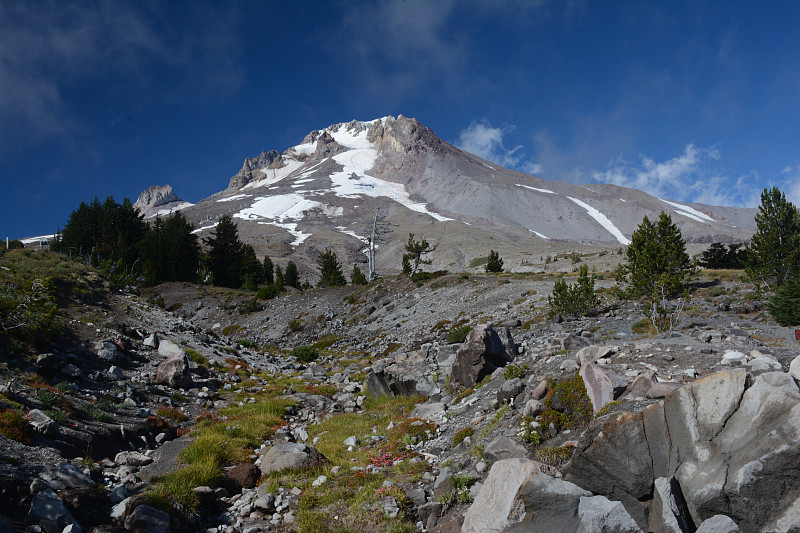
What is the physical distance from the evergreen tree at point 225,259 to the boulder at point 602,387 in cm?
6122

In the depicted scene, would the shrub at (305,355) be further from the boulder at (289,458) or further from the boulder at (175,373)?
the boulder at (289,458)

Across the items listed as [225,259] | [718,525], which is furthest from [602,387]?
[225,259]

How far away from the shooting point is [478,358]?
586 inches

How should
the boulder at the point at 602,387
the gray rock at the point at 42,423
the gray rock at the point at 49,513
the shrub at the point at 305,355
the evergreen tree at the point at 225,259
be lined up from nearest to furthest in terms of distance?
1. the gray rock at the point at 49,513
2. the boulder at the point at 602,387
3. the gray rock at the point at 42,423
4. the shrub at the point at 305,355
5. the evergreen tree at the point at 225,259

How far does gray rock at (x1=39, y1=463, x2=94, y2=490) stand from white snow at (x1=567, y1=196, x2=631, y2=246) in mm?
168774

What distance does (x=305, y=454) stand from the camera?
10305 mm

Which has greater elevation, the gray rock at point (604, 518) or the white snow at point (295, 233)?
the white snow at point (295, 233)

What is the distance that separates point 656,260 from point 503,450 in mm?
22926

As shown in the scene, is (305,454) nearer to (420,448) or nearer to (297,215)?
(420,448)

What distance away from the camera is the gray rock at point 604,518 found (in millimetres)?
5492

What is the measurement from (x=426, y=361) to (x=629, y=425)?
12080 millimetres

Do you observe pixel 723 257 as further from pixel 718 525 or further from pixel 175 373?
pixel 175 373

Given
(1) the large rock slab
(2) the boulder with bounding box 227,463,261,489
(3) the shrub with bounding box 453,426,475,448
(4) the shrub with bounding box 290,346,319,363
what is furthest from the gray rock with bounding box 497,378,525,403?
(4) the shrub with bounding box 290,346,319,363

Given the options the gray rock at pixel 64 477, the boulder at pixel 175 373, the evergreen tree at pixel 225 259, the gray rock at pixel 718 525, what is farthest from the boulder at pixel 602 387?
the evergreen tree at pixel 225 259
